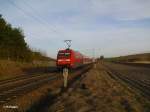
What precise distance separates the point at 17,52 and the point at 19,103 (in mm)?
43906

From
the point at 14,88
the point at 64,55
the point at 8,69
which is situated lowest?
the point at 14,88

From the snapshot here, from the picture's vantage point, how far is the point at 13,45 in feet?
179

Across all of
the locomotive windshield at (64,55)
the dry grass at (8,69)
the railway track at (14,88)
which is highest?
the locomotive windshield at (64,55)

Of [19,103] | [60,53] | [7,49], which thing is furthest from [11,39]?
[19,103]

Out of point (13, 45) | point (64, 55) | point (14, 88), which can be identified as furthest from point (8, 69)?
point (14, 88)

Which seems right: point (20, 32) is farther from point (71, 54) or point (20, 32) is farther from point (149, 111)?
point (149, 111)

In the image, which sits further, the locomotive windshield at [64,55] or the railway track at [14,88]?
the locomotive windshield at [64,55]

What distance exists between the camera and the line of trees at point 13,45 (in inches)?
2003

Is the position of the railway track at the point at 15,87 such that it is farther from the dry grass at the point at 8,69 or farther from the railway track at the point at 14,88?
the dry grass at the point at 8,69

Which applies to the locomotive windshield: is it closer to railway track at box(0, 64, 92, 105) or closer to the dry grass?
the dry grass

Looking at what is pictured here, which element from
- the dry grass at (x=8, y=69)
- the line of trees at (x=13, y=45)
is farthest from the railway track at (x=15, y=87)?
the line of trees at (x=13, y=45)

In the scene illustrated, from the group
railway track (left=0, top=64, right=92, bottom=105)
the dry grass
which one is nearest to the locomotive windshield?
the dry grass

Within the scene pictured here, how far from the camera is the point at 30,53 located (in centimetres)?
5972

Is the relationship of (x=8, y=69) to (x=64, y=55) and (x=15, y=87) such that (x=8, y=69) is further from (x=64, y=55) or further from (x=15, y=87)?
(x=15, y=87)
